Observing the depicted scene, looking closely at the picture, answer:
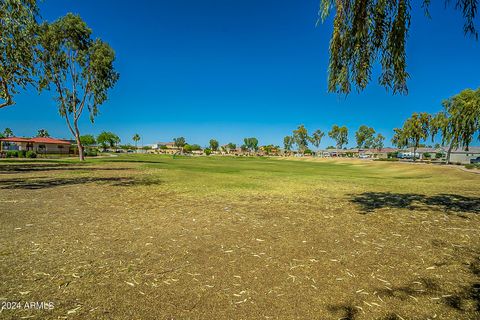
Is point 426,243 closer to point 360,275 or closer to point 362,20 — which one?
point 360,275

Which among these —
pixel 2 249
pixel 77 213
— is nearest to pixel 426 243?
pixel 2 249

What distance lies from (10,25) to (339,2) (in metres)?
18.8

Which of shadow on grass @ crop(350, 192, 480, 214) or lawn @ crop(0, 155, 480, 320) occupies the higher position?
lawn @ crop(0, 155, 480, 320)

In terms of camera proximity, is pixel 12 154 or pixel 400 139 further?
pixel 400 139

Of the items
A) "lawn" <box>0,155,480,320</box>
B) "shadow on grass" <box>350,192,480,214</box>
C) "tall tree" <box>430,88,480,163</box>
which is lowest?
"shadow on grass" <box>350,192,480,214</box>

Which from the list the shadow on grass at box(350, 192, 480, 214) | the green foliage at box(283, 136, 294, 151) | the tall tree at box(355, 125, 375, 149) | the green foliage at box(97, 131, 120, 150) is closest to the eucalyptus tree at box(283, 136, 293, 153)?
the green foliage at box(283, 136, 294, 151)

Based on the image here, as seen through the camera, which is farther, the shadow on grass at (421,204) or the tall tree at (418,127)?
the tall tree at (418,127)

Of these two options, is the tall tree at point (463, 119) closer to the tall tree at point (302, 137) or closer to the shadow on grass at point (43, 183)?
the shadow on grass at point (43, 183)

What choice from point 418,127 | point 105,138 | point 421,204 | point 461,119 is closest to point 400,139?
point 418,127

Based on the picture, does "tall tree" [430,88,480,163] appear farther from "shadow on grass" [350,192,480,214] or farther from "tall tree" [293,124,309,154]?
"tall tree" [293,124,309,154]

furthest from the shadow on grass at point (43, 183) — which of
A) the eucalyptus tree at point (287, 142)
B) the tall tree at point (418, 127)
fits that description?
the eucalyptus tree at point (287, 142)

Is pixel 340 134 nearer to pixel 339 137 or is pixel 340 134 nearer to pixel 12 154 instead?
pixel 339 137

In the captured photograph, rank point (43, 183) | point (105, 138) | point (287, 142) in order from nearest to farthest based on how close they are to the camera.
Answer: point (43, 183) < point (105, 138) < point (287, 142)

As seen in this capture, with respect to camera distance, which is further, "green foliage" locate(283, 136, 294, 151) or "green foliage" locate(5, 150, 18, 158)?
"green foliage" locate(283, 136, 294, 151)
